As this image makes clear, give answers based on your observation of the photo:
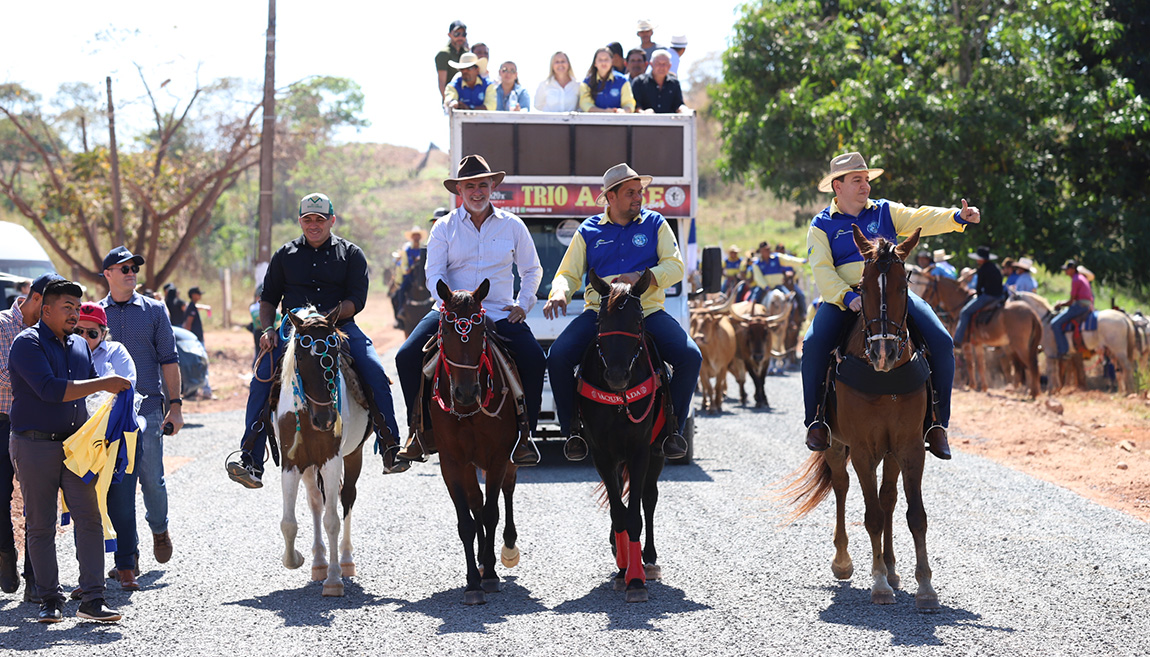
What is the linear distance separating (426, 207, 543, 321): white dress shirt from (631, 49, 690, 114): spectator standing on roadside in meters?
6.71

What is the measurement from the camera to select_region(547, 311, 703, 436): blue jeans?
7.71m

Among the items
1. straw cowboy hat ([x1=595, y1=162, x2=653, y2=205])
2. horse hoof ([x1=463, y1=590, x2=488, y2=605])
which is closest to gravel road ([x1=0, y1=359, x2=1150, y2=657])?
horse hoof ([x1=463, y1=590, x2=488, y2=605])

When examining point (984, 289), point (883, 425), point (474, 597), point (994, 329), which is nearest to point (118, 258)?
point (474, 597)

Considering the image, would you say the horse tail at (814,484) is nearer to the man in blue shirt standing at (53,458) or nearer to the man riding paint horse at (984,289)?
the man in blue shirt standing at (53,458)

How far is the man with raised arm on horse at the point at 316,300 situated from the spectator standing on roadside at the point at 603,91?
686 cm

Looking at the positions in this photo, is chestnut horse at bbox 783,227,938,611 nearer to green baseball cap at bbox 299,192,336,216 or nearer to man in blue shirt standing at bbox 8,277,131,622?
green baseball cap at bbox 299,192,336,216

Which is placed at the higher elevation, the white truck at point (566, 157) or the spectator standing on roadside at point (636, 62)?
the spectator standing on roadside at point (636, 62)

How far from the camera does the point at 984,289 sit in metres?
20.0

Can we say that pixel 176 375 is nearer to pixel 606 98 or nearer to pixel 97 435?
pixel 97 435

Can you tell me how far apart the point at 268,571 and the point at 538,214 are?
6.01 meters

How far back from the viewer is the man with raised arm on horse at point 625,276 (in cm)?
771

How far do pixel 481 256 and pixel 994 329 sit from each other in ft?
46.2

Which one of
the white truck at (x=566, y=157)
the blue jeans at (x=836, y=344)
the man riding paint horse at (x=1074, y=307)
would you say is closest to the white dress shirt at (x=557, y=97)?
the white truck at (x=566, y=157)

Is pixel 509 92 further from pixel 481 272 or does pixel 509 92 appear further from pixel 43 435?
pixel 43 435
